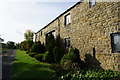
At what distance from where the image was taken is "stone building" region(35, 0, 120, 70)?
5863 mm

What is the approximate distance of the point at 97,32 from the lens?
7.02m

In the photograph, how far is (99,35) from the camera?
6.87m

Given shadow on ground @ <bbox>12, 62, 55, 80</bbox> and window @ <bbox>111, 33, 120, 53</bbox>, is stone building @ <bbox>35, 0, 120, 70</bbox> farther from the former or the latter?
shadow on ground @ <bbox>12, 62, 55, 80</bbox>

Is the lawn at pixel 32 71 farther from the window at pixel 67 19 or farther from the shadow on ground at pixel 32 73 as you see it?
the window at pixel 67 19

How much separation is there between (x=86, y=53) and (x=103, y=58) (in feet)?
5.72

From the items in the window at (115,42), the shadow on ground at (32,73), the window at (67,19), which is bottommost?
the shadow on ground at (32,73)

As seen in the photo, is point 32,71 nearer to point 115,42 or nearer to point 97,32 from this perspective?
point 97,32

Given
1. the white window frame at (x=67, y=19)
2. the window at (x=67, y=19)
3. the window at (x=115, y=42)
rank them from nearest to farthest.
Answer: the window at (x=115, y=42)
the white window frame at (x=67, y=19)
the window at (x=67, y=19)

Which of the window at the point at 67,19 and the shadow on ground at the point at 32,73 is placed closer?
the shadow on ground at the point at 32,73

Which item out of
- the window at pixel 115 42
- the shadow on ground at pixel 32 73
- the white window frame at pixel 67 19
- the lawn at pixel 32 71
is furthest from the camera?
the white window frame at pixel 67 19

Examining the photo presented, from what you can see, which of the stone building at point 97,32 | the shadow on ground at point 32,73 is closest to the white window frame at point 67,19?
the stone building at point 97,32

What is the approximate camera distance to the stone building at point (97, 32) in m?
5.86

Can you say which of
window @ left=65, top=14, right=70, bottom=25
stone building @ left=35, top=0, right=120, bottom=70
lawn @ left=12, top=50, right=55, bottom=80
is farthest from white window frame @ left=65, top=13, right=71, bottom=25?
lawn @ left=12, top=50, right=55, bottom=80

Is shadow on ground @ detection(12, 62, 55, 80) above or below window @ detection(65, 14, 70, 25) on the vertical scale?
below
